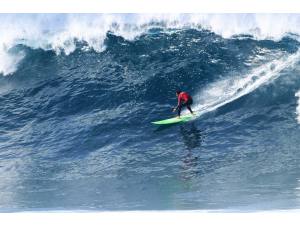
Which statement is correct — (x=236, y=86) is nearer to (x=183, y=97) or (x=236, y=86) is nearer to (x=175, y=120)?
(x=183, y=97)

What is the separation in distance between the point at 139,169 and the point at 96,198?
1273mm

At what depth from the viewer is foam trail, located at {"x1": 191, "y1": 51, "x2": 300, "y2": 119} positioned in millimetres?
11375

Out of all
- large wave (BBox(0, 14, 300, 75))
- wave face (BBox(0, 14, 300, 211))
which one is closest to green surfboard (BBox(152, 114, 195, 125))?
wave face (BBox(0, 14, 300, 211))

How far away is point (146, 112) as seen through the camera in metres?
11.3

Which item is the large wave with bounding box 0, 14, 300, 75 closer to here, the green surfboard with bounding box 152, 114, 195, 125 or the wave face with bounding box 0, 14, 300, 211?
the wave face with bounding box 0, 14, 300, 211

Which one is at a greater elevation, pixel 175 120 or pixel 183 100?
pixel 183 100

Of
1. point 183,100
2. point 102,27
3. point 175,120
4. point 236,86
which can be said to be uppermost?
point 102,27

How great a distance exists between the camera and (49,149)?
10609 millimetres

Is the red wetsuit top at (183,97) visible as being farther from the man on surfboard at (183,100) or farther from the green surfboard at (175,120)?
the green surfboard at (175,120)

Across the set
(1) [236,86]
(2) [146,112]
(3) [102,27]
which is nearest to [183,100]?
(2) [146,112]

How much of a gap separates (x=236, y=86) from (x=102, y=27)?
3.63 metres

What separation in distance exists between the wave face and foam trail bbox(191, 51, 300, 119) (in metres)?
0.02
